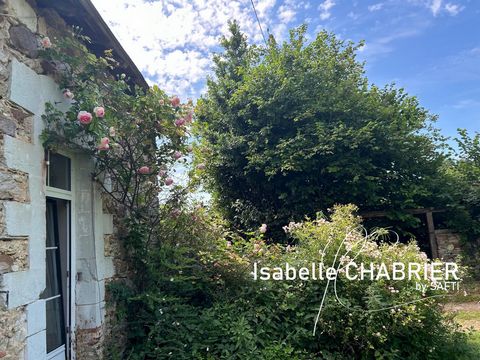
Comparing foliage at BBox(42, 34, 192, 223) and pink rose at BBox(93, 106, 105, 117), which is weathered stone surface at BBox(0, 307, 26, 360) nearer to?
foliage at BBox(42, 34, 192, 223)

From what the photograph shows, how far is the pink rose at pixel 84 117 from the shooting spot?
273 centimetres

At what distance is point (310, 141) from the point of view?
27.9 feet

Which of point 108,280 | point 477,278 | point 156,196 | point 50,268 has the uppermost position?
point 156,196

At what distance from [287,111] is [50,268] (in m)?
7.25

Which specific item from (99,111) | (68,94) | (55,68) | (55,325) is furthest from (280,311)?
(55,68)

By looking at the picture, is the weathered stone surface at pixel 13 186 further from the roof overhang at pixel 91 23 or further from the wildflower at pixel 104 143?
the roof overhang at pixel 91 23

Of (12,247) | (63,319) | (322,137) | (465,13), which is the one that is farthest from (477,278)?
(12,247)

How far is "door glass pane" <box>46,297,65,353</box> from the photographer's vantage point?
2.89m

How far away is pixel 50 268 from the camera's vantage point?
2998 millimetres

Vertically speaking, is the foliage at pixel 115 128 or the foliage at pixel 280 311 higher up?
the foliage at pixel 115 128

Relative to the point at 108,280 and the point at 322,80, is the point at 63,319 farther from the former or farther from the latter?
the point at 322,80

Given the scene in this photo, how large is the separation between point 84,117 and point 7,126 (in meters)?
0.58

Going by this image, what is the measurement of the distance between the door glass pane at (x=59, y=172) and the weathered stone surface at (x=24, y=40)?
861 mm

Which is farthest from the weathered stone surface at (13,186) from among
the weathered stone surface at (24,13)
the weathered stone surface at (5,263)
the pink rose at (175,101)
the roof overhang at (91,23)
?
the pink rose at (175,101)
